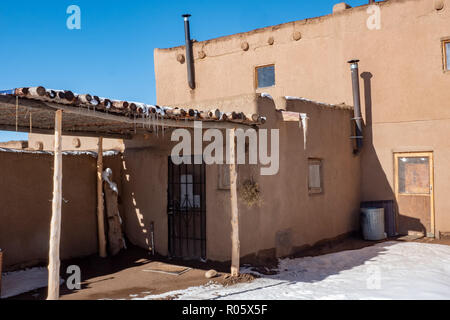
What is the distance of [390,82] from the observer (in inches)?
459

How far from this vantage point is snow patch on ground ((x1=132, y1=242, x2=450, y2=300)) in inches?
243

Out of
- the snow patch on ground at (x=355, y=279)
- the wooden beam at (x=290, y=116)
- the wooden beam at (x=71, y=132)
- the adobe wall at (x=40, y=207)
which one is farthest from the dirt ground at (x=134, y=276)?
the wooden beam at (x=290, y=116)

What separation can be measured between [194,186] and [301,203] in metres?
2.47

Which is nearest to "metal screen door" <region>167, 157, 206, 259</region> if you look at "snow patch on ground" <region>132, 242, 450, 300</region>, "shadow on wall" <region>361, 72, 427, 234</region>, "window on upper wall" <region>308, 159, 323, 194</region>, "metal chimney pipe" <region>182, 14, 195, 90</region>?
"snow patch on ground" <region>132, 242, 450, 300</region>

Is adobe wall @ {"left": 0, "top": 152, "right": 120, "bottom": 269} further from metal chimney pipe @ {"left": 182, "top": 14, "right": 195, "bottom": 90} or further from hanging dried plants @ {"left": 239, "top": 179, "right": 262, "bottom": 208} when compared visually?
metal chimney pipe @ {"left": 182, "top": 14, "right": 195, "bottom": 90}

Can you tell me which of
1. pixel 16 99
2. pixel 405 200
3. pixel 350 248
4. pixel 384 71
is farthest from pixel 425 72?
pixel 16 99

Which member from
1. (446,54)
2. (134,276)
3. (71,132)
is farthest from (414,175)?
(71,132)

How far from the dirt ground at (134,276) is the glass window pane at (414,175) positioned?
269 centimetres

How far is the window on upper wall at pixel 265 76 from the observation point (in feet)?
44.7

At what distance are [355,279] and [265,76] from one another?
819cm

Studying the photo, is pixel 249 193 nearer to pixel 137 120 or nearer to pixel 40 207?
pixel 137 120

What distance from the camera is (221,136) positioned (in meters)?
8.43

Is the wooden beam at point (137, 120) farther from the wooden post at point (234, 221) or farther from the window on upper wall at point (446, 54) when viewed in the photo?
the window on upper wall at point (446, 54)
